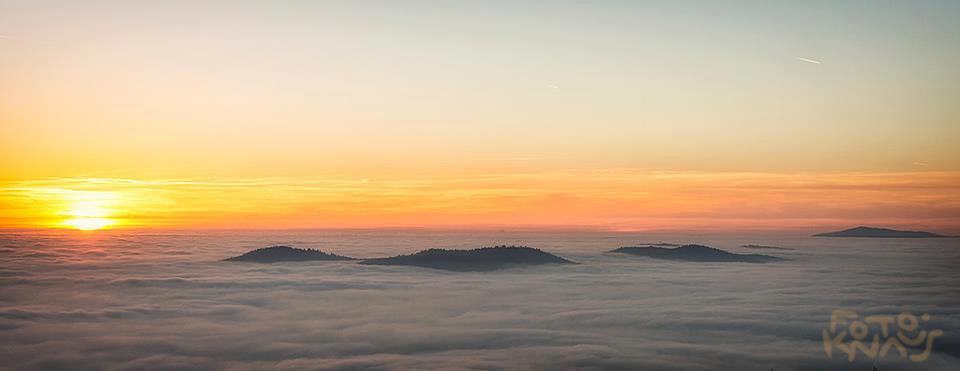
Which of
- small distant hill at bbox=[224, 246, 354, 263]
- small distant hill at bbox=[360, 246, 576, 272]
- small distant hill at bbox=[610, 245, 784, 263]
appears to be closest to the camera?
small distant hill at bbox=[360, 246, 576, 272]

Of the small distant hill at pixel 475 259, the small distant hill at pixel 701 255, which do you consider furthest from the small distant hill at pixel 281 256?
the small distant hill at pixel 701 255

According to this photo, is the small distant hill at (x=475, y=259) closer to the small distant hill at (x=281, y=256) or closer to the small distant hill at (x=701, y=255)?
the small distant hill at (x=281, y=256)

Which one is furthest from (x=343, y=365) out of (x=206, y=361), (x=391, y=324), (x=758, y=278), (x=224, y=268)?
(x=224, y=268)

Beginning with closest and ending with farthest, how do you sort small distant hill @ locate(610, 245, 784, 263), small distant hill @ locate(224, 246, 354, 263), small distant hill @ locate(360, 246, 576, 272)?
small distant hill @ locate(360, 246, 576, 272)
small distant hill @ locate(224, 246, 354, 263)
small distant hill @ locate(610, 245, 784, 263)

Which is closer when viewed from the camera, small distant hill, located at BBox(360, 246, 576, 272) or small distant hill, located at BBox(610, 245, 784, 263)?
small distant hill, located at BBox(360, 246, 576, 272)

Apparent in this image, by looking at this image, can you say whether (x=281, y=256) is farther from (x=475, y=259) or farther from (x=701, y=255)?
(x=701, y=255)

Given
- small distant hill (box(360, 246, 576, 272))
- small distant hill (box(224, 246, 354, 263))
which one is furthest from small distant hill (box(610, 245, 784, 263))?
small distant hill (box(224, 246, 354, 263))

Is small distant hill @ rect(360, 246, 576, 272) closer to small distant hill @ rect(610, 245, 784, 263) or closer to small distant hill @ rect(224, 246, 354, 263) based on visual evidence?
small distant hill @ rect(224, 246, 354, 263)

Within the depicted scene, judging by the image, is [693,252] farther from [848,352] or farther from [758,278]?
[848,352]
